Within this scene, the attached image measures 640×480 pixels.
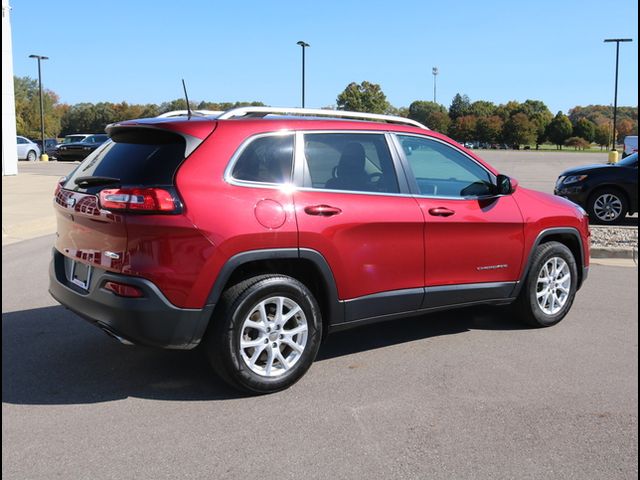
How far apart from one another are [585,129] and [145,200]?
109 m

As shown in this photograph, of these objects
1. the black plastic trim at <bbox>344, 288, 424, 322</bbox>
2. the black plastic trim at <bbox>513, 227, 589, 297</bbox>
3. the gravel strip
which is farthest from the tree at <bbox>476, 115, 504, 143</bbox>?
the black plastic trim at <bbox>344, 288, 424, 322</bbox>

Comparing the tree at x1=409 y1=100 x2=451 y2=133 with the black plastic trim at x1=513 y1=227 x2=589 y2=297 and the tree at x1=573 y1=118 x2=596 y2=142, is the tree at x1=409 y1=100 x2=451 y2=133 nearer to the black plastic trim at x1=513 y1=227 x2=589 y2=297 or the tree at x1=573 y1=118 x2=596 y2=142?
the tree at x1=573 y1=118 x2=596 y2=142

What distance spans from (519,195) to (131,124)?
10.6 ft

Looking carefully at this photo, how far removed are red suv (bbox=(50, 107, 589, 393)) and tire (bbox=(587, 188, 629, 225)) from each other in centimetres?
775

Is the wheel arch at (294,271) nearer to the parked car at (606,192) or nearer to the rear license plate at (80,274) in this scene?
the rear license plate at (80,274)

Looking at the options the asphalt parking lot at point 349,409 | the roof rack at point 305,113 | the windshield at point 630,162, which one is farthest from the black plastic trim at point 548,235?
the windshield at point 630,162

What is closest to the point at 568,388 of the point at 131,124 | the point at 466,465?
the point at 466,465

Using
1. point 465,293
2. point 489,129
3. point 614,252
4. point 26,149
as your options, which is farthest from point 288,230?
point 489,129

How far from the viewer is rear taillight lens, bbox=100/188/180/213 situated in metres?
3.67

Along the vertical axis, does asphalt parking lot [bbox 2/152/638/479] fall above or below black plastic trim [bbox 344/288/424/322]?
below

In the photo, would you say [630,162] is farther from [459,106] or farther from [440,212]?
[459,106]

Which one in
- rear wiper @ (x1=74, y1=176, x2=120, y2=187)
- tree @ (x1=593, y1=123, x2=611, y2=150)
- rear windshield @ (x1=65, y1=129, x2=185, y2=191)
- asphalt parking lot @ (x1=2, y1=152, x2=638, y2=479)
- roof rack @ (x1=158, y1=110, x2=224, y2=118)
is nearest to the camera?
asphalt parking lot @ (x1=2, y1=152, x2=638, y2=479)

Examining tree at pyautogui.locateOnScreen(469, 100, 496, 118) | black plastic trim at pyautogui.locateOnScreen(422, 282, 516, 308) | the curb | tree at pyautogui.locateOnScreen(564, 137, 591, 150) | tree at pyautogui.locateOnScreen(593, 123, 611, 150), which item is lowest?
the curb

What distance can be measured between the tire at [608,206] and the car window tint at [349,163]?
345 inches
